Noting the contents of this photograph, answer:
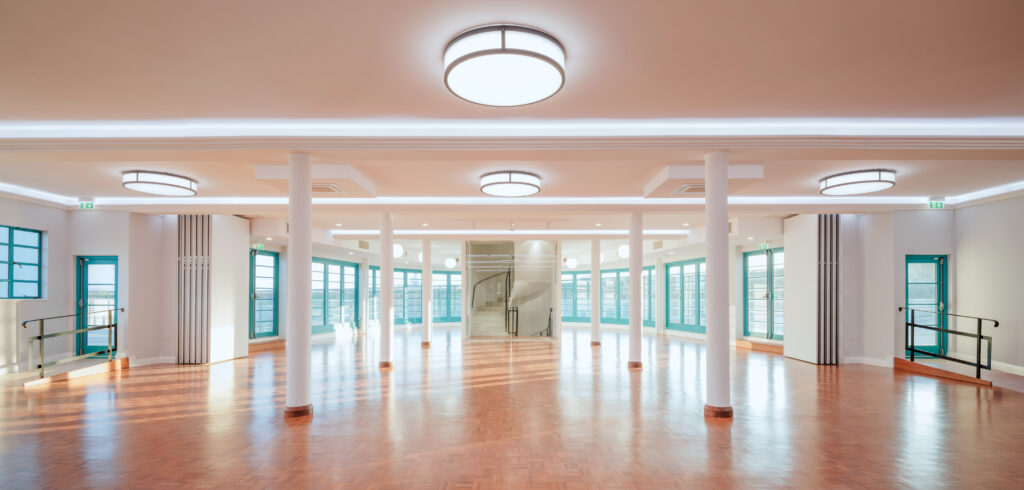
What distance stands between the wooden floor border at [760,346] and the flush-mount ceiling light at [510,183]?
9.17 meters

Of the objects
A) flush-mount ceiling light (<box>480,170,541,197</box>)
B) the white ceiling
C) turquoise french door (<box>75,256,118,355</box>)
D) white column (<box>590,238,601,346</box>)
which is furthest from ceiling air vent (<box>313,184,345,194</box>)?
white column (<box>590,238,601,346</box>)

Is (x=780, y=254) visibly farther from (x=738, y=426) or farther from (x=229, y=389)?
(x=229, y=389)

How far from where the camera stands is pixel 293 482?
4332 millimetres

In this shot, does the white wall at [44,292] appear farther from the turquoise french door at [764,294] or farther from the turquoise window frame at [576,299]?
the turquoise window frame at [576,299]

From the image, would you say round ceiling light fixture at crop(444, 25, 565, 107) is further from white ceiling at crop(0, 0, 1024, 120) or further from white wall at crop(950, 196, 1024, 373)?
white wall at crop(950, 196, 1024, 373)

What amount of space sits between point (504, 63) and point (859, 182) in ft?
21.9

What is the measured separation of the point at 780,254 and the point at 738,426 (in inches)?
393

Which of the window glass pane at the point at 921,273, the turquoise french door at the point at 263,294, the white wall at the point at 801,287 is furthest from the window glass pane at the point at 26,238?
the window glass pane at the point at 921,273

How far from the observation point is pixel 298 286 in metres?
6.54

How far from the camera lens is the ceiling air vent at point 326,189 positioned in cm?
764

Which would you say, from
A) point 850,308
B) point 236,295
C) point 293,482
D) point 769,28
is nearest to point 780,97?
point 769,28

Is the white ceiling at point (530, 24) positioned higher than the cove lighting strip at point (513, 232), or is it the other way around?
the white ceiling at point (530, 24)

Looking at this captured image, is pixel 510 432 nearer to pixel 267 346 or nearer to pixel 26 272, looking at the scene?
pixel 26 272

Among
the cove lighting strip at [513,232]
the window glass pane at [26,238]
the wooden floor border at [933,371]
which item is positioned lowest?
the wooden floor border at [933,371]
